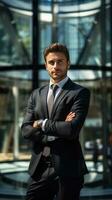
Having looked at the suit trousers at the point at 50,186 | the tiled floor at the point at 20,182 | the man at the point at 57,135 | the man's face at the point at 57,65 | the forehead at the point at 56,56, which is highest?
the forehead at the point at 56,56

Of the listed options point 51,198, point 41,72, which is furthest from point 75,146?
point 41,72

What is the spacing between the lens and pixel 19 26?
8367 mm

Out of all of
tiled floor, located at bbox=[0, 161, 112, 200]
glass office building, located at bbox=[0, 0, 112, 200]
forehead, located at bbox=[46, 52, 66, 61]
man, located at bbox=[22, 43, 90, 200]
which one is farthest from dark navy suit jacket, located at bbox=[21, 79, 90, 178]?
glass office building, located at bbox=[0, 0, 112, 200]

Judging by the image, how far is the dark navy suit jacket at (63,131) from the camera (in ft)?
9.45

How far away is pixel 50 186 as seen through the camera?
2.96 metres

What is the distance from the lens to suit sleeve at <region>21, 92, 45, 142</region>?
2930 millimetres

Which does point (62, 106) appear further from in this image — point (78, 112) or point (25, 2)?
point (25, 2)

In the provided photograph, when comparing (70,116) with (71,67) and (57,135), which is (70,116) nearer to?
(57,135)

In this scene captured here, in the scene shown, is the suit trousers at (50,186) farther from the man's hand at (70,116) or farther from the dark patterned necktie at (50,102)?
the man's hand at (70,116)

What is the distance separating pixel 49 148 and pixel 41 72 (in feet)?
16.8

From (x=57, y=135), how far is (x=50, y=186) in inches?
12.4

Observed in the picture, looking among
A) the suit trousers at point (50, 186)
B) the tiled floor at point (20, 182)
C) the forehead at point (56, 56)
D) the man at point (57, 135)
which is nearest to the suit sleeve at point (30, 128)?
the man at point (57, 135)

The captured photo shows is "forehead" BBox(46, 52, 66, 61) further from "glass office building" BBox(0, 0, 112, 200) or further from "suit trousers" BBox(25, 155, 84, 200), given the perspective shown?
"glass office building" BBox(0, 0, 112, 200)

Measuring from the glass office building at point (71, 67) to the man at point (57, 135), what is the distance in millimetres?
5089
